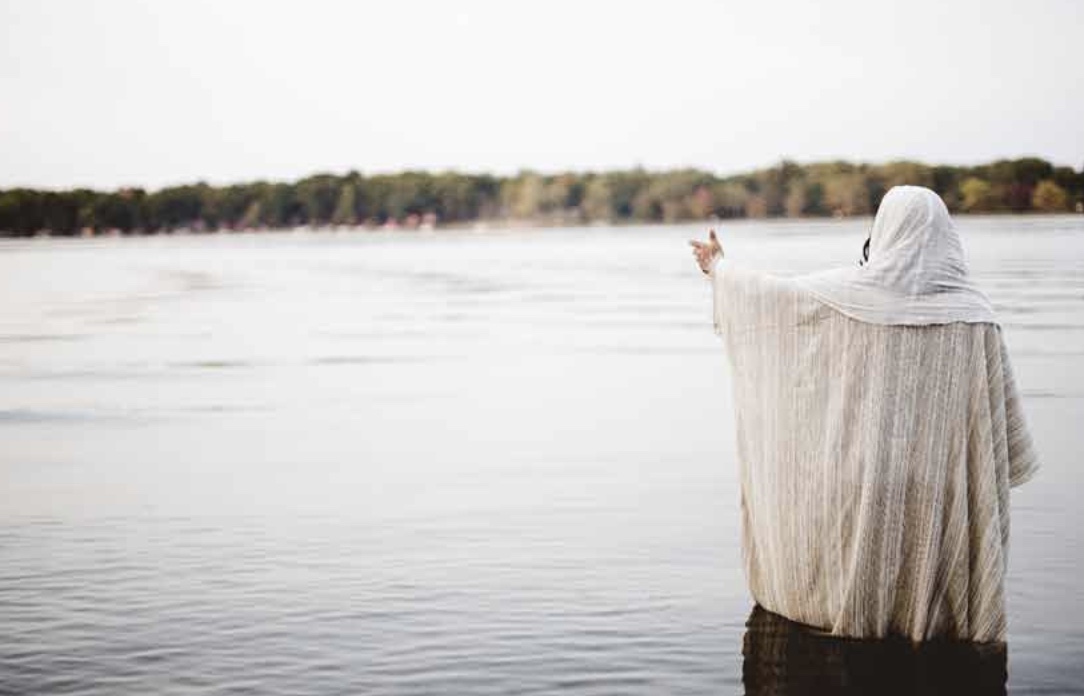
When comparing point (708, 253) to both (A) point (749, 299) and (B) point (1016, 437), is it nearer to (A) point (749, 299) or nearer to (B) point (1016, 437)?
(A) point (749, 299)

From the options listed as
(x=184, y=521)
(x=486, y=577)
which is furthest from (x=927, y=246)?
(x=184, y=521)

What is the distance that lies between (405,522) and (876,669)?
14.3 feet

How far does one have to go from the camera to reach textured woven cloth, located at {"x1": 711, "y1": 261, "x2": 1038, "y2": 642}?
20.8 feet

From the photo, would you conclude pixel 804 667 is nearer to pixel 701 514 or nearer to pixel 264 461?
pixel 701 514

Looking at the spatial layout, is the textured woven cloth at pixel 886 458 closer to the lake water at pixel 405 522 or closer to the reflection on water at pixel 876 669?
the reflection on water at pixel 876 669

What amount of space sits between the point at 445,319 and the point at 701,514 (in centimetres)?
2410

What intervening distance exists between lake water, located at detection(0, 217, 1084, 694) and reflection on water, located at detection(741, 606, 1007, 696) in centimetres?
12

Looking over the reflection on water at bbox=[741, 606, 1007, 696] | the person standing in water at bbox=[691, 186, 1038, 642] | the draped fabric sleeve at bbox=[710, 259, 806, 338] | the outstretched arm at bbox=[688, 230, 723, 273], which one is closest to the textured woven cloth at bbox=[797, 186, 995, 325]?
the person standing in water at bbox=[691, 186, 1038, 642]

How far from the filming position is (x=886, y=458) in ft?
21.0

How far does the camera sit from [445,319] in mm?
34188

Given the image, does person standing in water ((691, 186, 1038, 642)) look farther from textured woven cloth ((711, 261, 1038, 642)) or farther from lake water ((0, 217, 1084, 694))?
lake water ((0, 217, 1084, 694))

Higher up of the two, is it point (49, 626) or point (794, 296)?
point (794, 296)

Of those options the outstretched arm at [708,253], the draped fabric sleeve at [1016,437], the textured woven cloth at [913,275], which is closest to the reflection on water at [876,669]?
the draped fabric sleeve at [1016,437]

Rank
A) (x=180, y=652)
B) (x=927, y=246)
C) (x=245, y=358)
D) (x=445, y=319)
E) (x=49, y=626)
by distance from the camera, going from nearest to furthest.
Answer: (x=927, y=246) < (x=180, y=652) < (x=49, y=626) < (x=245, y=358) < (x=445, y=319)
